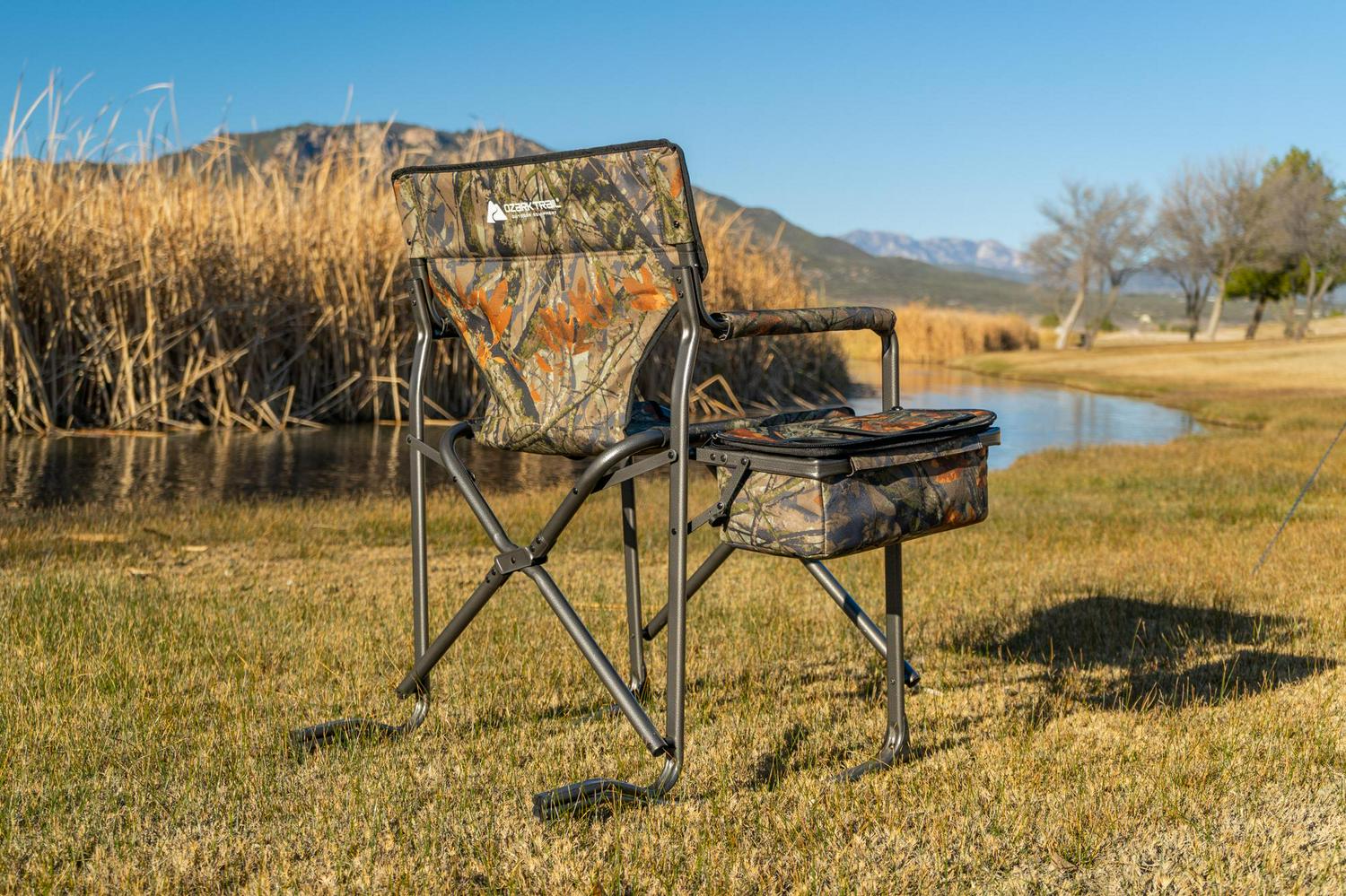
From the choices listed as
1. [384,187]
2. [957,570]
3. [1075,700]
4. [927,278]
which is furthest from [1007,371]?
[927,278]

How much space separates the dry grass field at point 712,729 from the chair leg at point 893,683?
7 centimetres

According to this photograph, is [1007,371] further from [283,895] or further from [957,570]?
[283,895]

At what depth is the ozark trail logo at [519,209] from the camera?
3145 mm

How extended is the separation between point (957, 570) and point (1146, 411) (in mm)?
18354

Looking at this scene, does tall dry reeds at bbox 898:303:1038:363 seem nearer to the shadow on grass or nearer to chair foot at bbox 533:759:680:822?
the shadow on grass

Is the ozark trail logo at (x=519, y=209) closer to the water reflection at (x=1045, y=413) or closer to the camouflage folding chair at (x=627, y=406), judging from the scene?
the camouflage folding chair at (x=627, y=406)

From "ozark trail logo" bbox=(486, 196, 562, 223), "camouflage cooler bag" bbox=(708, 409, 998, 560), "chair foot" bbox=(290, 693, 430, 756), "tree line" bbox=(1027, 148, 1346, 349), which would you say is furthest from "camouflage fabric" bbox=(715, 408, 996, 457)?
"tree line" bbox=(1027, 148, 1346, 349)

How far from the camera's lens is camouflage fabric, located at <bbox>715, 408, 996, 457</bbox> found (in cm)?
291

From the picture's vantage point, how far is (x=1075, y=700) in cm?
417

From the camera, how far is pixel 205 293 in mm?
13922

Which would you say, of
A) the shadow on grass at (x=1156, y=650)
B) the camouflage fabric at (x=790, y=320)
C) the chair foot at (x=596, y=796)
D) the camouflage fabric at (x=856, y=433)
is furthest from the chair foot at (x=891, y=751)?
the camouflage fabric at (x=790, y=320)

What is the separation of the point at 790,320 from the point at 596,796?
3.91 ft

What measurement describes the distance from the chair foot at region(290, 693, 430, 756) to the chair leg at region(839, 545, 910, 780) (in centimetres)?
122

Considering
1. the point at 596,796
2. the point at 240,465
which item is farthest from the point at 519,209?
the point at 240,465
